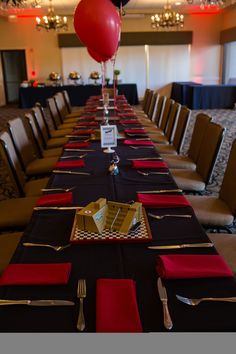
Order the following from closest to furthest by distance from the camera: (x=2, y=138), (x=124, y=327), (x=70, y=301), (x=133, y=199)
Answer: (x=124, y=327) < (x=70, y=301) < (x=133, y=199) < (x=2, y=138)

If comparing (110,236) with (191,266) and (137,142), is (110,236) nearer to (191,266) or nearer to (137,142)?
(191,266)

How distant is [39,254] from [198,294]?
0.65m

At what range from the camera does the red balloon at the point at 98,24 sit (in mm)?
2861

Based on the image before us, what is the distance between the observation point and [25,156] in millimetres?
3672

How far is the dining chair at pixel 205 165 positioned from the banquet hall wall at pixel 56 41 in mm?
12125

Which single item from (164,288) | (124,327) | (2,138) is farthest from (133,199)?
(2,138)

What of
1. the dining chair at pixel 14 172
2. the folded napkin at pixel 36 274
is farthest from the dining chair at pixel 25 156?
the folded napkin at pixel 36 274

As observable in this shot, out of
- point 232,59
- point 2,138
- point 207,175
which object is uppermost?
point 232,59

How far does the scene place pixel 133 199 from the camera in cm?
207

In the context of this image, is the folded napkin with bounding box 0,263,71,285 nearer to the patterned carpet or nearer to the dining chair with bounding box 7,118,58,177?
the dining chair with bounding box 7,118,58,177

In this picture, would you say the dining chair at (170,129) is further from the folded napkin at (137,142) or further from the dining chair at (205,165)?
the dining chair at (205,165)

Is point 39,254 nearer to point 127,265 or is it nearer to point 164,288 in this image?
point 127,265

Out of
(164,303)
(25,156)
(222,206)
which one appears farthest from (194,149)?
(164,303)

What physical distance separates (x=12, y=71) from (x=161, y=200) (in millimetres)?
14568
